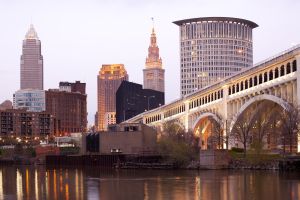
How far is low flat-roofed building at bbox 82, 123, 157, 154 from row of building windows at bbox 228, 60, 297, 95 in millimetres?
20642

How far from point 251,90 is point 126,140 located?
3342 centimetres

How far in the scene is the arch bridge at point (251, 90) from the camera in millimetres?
102062

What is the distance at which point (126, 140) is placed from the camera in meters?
140

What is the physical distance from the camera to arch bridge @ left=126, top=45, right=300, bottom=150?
335 ft

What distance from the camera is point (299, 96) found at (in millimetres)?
99562

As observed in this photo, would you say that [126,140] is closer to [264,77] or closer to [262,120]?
[262,120]

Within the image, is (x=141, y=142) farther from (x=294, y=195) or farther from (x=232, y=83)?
(x=294, y=195)

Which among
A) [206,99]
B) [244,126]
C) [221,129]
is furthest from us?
[206,99]

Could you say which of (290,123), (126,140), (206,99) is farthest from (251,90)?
(206,99)

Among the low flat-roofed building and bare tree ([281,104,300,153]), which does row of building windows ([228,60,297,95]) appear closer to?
bare tree ([281,104,300,153])

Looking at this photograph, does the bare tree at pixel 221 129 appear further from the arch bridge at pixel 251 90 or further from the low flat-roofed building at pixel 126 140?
the low flat-roofed building at pixel 126 140

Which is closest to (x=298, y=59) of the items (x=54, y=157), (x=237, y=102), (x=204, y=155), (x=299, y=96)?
(x=299, y=96)

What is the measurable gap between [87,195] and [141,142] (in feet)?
284

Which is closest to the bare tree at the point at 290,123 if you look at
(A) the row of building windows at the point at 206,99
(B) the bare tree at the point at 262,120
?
(B) the bare tree at the point at 262,120
